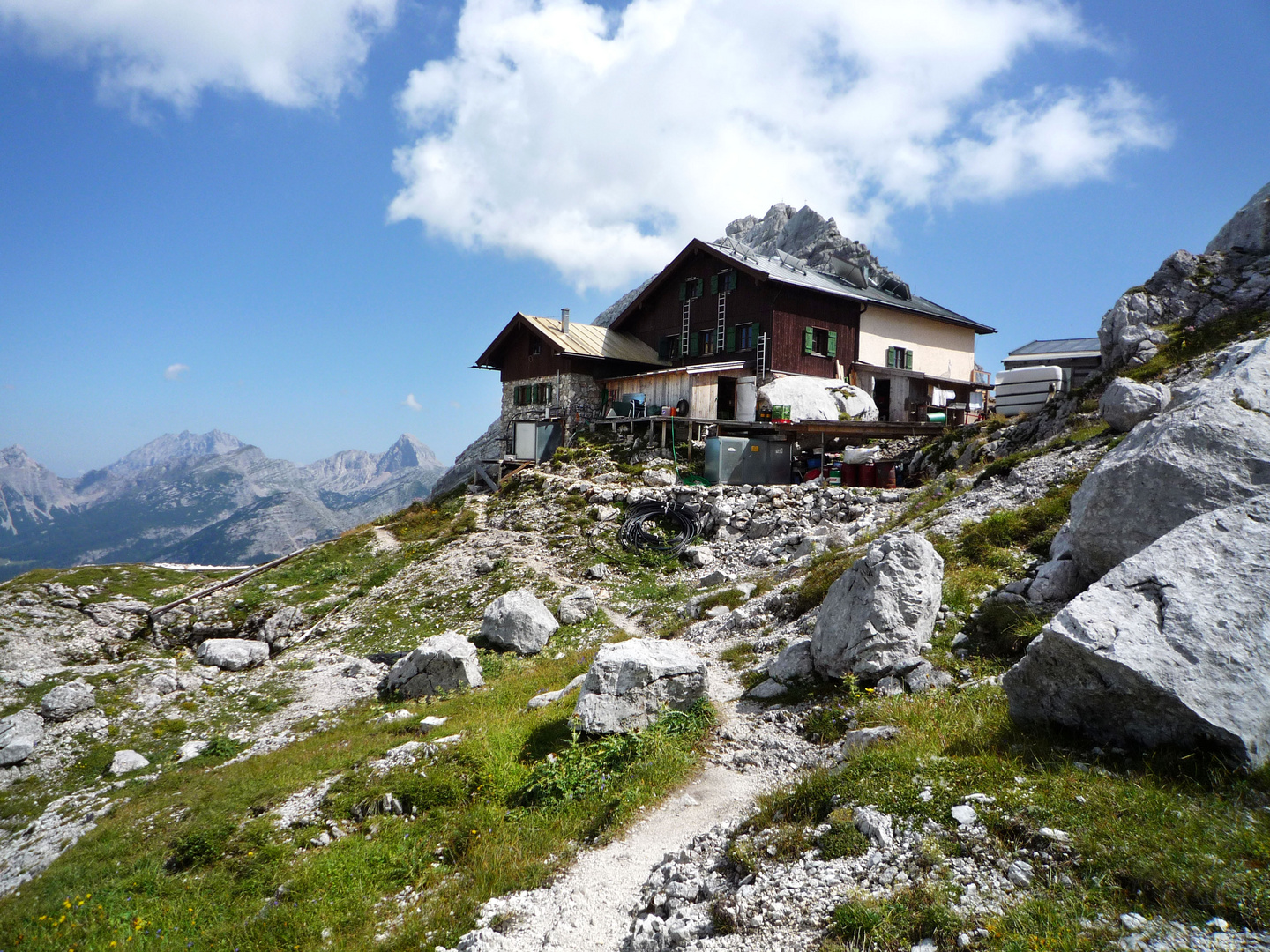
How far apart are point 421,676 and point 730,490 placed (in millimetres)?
16234

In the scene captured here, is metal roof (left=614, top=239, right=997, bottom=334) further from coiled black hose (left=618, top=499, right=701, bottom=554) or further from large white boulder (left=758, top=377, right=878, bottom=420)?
coiled black hose (left=618, top=499, right=701, bottom=554)

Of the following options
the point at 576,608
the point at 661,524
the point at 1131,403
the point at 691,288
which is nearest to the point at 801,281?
the point at 691,288

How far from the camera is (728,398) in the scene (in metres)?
38.7

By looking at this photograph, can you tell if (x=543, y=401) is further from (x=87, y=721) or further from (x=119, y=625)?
(x=87, y=721)

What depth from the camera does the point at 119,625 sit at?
78.8ft

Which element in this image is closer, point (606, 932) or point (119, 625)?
point (606, 932)

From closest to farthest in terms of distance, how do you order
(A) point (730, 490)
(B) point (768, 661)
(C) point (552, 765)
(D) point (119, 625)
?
(C) point (552, 765), (B) point (768, 661), (D) point (119, 625), (A) point (730, 490)

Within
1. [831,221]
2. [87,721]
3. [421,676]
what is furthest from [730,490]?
[831,221]

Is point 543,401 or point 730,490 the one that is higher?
point 543,401

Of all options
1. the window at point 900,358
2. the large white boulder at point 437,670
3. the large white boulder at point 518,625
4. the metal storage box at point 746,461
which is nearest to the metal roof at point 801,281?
the window at point 900,358

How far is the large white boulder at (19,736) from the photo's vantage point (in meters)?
15.6

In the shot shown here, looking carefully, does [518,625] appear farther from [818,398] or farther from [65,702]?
[818,398]

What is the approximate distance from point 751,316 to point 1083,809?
3719 centimetres

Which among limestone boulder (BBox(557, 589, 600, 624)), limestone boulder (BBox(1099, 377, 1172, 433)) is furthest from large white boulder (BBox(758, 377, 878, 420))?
limestone boulder (BBox(1099, 377, 1172, 433))
